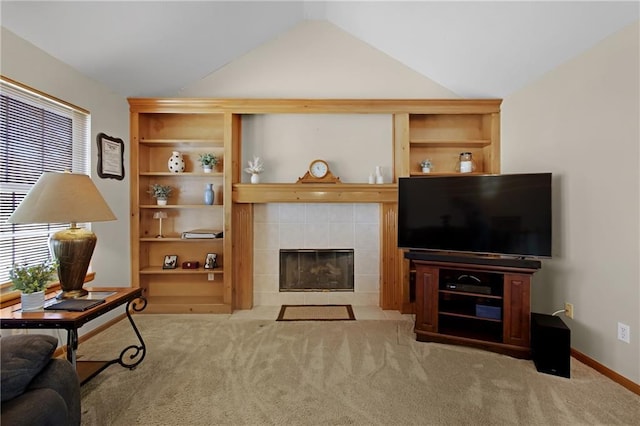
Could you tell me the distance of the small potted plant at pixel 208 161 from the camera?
3156 mm

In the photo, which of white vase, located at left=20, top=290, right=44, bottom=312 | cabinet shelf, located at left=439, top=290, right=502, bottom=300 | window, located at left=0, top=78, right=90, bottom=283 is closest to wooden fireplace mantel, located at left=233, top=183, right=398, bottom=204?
cabinet shelf, located at left=439, top=290, right=502, bottom=300

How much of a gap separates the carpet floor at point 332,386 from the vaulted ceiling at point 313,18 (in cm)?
243

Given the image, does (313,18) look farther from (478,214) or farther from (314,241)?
(478,214)

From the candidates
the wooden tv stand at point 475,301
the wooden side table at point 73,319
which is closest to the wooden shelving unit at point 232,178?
the wooden tv stand at point 475,301

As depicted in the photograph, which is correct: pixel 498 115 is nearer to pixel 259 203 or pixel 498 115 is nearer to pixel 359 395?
pixel 259 203

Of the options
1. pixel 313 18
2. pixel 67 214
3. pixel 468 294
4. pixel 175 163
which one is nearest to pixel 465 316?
pixel 468 294

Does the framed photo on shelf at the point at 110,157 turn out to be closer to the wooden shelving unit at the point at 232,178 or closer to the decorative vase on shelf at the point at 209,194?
the wooden shelving unit at the point at 232,178

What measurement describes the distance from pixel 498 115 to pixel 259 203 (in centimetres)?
281

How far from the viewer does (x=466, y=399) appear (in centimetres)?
174

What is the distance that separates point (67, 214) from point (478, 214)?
116 inches

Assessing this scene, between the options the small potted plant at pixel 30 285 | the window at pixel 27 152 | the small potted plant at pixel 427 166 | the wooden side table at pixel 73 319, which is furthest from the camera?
the small potted plant at pixel 427 166

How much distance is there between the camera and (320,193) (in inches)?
123

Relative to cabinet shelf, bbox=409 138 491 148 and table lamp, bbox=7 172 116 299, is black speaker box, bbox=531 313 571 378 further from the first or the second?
table lamp, bbox=7 172 116 299

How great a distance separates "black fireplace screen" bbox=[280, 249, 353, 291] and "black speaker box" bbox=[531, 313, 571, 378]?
1.83 meters
